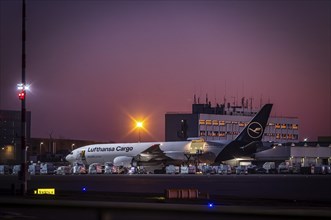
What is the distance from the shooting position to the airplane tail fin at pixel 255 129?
9694cm

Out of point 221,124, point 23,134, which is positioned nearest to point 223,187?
point 23,134

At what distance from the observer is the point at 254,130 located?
97625mm

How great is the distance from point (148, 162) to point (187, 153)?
645cm

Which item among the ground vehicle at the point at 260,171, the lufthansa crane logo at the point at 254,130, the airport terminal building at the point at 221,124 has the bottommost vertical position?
the ground vehicle at the point at 260,171

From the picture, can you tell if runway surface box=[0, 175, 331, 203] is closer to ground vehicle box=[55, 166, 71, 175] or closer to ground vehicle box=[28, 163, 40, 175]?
ground vehicle box=[55, 166, 71, 175]

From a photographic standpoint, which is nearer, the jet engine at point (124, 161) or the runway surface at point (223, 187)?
the runway surface at point (223, 187)

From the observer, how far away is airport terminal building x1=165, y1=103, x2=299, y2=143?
564ft

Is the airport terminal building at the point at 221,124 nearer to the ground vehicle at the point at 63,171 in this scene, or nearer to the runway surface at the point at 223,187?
the ground vehicle at the point at 63,171

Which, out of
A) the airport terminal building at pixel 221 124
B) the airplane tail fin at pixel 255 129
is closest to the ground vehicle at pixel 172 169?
the airplane tail fin at pixel 255 129

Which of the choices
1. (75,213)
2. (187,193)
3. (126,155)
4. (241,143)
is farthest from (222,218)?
(126,155)

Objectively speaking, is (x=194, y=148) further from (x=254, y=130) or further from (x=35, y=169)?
(x=35, y=169)

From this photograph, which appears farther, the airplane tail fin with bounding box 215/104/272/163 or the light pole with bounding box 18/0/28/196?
the airplane tail fin with bounding box 215/104/272/163

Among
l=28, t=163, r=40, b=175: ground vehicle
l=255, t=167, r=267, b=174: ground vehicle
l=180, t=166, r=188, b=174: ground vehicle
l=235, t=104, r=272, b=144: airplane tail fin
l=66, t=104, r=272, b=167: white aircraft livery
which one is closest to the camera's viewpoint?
l=180, t=166, r=188, b=174: ground vehicle

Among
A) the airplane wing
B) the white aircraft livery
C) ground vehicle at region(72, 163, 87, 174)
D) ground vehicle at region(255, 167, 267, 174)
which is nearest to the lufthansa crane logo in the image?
the white aircraft livery
